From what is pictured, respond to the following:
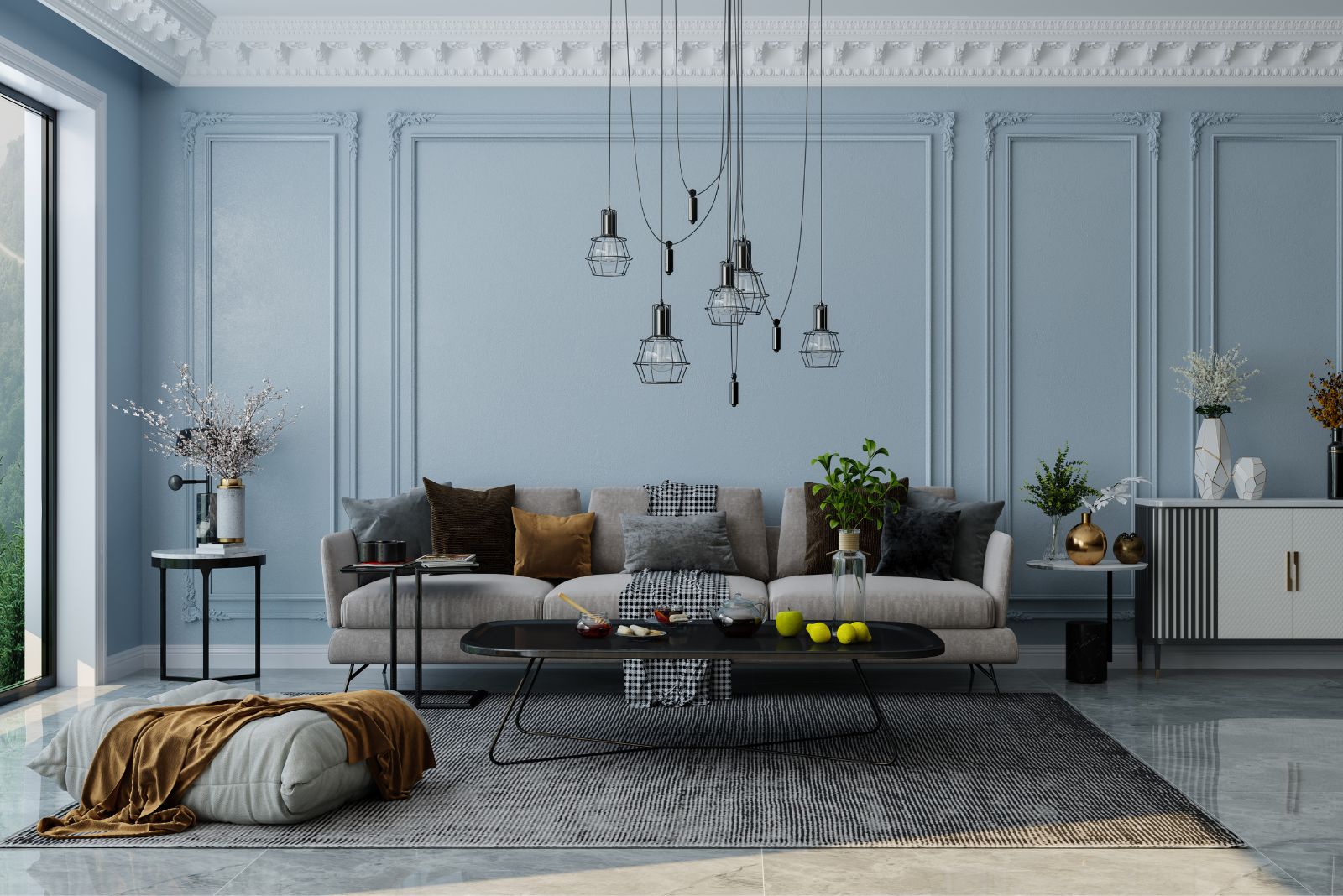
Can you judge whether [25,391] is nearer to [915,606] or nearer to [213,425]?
[213,425]

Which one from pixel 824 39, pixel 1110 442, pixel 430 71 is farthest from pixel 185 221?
pixel 1110 442

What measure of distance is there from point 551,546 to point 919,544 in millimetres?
1828

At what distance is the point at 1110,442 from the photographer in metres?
5.95

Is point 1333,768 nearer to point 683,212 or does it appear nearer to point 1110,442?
point 1110,442

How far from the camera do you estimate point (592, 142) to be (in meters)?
6.04

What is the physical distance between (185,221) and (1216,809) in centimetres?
560

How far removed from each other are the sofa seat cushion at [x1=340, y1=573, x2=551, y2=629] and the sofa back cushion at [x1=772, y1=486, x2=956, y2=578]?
1.32 metres

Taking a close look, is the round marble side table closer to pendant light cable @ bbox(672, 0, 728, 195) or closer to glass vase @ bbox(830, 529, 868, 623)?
glass vase @ bbox(830, 529, 868, 623)

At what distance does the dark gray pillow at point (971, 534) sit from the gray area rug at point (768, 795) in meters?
0.87

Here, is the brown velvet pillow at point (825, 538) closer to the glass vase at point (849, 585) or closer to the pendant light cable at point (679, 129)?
the glass vase at point (849, 585)

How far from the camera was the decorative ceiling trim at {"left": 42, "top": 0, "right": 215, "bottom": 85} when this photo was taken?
516 cm

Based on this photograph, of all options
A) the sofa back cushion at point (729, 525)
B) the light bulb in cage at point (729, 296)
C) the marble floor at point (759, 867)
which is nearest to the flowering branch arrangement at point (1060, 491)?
the sofa back cushion at point (729, 525)

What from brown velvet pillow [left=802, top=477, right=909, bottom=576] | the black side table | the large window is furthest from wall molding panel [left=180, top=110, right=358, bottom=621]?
brown velvet pillow [left=802, top=477, right=909, bottom=576]

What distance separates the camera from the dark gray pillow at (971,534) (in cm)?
546
